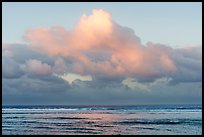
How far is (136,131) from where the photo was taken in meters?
12.8

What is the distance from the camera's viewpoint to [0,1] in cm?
335

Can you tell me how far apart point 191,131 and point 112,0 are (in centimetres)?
1021

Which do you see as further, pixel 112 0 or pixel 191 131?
pixel 191 131

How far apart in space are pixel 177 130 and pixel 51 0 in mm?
10473

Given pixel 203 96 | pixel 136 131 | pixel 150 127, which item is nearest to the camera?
pixel 203 96

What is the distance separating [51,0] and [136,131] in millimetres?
9920

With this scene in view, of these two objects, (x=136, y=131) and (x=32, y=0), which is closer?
(x=32, y=0)

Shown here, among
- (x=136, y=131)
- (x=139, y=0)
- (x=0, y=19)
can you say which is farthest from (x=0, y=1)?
(x=136, y=131)

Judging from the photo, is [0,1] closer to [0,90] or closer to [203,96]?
[0,90]

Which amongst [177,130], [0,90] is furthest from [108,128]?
[0,90]

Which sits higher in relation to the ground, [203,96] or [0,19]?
[0,19]

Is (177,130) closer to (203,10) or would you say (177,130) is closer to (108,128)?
(108,128)

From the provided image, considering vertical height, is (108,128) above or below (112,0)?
below

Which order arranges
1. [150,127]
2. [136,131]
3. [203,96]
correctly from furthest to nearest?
[150,127] → [136,131] → [203,96]
